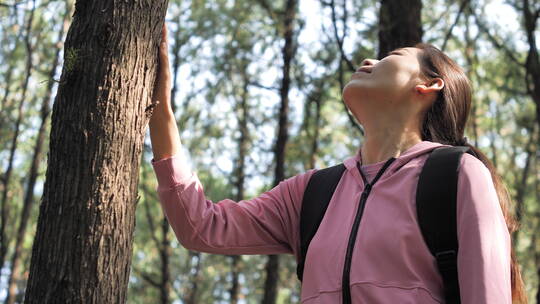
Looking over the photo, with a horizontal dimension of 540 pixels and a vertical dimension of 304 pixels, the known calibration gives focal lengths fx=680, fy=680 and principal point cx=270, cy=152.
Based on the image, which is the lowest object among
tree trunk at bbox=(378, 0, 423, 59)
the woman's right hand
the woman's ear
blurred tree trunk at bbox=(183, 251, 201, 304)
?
blurred tree trunk at bbox=(183, 251, 201, 304)

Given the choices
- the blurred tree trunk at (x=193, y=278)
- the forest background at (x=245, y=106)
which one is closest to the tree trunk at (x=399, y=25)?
the forest background at (x=245, y=106)

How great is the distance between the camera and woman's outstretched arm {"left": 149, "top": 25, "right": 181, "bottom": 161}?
2.59 m

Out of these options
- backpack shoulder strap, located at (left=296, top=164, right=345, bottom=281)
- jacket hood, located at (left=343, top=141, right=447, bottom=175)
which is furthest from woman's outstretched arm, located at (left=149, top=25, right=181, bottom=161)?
jacket hood, located at (left=343, top=141, right=447, bottom=175)

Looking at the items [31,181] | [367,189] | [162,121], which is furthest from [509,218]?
[31,181]

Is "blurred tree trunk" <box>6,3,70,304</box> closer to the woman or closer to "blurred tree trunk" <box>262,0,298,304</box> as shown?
"blurred tree trunk" <box>262,0,298,304</box>

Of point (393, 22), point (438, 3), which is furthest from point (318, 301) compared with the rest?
point (438, 3)

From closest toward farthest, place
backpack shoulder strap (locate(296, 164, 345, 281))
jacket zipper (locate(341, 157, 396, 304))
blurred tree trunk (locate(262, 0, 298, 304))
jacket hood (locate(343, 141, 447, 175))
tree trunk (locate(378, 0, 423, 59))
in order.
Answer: jacket zipper (locate(341, 157, 396, 304)) → jacket hood (locate(343, 141, 447, 175)) → backpack shoulder strap (locate(296, 164, 345, 281)) → tree trunk (locate(378, 0, 423, 59)) → blurred tree trunk (locate(262, 0, 298, 304))

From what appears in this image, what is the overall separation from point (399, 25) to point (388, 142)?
10.3ft

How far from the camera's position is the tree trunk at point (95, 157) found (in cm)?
227

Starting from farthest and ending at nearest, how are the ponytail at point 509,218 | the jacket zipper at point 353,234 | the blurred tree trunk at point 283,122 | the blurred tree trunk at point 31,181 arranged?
the blurred tree trunk at point 31,181 → the blurred tree trunk at point 283,122 → the ponytail at point 509,218 → the jacket zipper at point 353,234

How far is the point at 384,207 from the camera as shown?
239 centimetres

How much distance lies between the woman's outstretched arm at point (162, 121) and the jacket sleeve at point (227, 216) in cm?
4

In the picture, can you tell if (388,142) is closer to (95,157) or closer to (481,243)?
(481,243)

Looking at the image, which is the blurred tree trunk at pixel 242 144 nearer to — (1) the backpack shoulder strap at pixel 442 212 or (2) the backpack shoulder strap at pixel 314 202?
(2) the backpack shoulder strap at pixel 314 202
